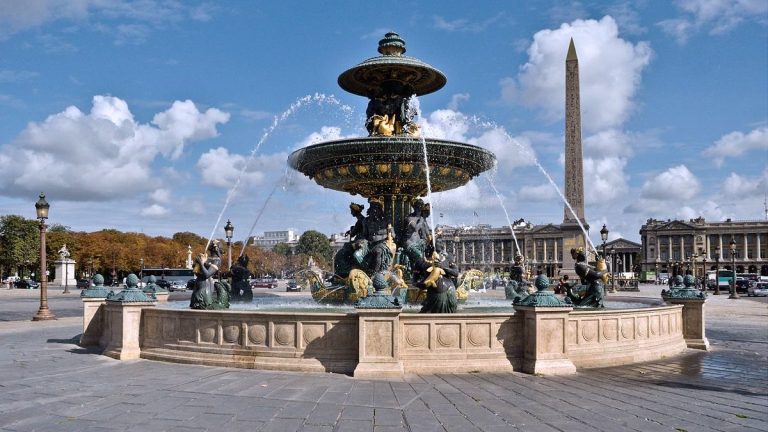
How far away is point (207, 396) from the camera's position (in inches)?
317

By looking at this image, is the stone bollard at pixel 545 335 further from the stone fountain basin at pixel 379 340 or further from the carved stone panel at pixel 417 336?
the carved stone panel at pixel 417 336

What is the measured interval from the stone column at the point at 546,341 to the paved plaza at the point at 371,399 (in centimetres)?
32

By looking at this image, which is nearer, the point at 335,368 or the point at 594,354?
the point at 335,368

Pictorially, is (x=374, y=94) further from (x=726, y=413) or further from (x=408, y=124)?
(x=726, y=413)

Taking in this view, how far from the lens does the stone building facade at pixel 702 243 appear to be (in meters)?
145

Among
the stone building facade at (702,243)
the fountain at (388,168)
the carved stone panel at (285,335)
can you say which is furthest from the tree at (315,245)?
the carved stone panel at (285,335)

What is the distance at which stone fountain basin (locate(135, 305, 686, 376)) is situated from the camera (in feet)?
31.7

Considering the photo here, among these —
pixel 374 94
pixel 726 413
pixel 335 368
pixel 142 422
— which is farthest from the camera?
pixel 374 94

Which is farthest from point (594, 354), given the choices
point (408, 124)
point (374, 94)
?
point (374, 94)

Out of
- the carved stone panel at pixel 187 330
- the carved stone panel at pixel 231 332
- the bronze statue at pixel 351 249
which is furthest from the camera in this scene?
the bronze statue at pixel 351 249

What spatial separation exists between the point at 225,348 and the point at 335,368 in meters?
1.90

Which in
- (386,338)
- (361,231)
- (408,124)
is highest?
(408,124)

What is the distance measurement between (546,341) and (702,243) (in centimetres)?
15897

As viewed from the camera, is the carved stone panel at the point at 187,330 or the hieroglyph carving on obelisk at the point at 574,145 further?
the hieroglyph carving on obelisk at the point at 574,145
